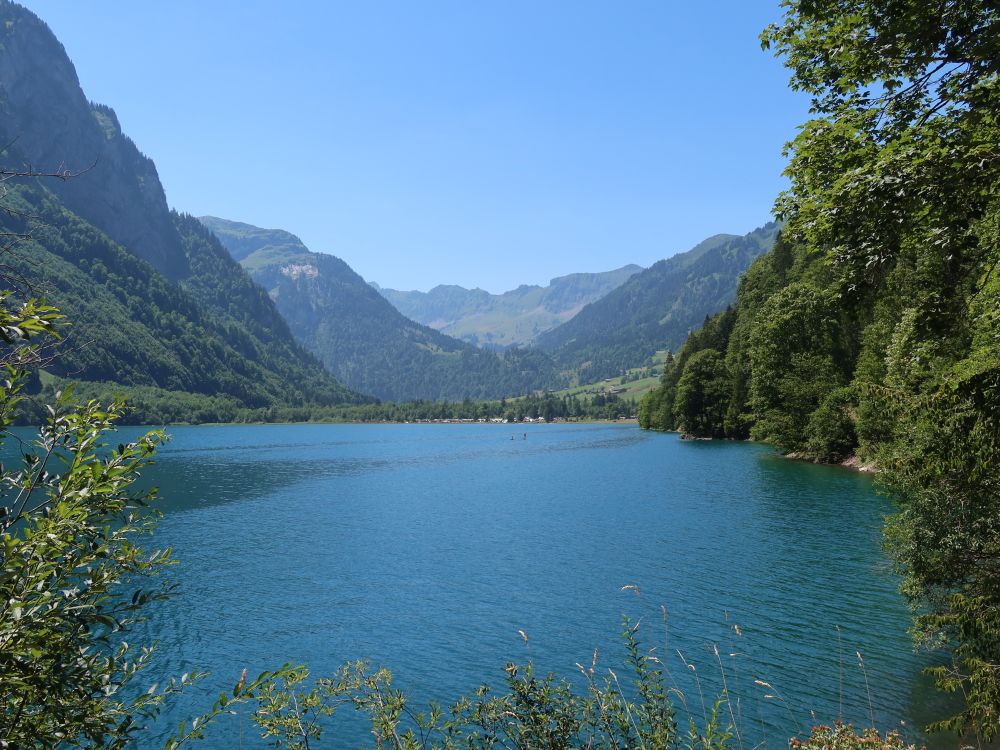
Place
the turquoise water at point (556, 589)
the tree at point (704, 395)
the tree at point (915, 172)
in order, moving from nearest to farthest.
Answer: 1. the tree at point (915, 172)
2. the turquoise water at point (556, 589)
3. the tree at point (704, 395)

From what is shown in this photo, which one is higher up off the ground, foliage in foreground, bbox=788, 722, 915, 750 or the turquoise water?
foliage in foreground, bbox=788, 722, 915, 750

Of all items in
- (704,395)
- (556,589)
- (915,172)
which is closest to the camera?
(915,172)

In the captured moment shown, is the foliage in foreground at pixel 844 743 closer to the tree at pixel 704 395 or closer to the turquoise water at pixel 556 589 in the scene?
the turquoise water at pixel 556 589

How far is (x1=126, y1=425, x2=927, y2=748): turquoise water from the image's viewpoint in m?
21.6

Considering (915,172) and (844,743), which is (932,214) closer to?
(915,172)

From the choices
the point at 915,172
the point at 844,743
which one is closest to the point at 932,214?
the point at 915,172

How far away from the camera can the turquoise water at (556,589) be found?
70.9 ft

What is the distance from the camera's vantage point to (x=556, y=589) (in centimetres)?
3228

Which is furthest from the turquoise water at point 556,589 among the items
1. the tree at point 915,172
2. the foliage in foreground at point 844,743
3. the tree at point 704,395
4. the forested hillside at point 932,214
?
the tree at point 704,395

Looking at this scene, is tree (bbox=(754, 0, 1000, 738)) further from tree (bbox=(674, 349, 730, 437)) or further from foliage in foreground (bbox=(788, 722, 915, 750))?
tree (bbox=(674, 349, 730, 437))

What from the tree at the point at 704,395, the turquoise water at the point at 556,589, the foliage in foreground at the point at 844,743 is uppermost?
the tree at the point at 704,395

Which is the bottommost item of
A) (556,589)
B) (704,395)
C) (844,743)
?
(556,589)

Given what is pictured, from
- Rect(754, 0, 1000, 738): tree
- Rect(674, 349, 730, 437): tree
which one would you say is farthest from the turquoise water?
Rect(674, 349, 730, 437): tree

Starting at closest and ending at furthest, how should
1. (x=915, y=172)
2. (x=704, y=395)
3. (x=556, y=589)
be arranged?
1. (x=915, y=172)
2. (x=556, y=589)
3. (x=704, y=395)
